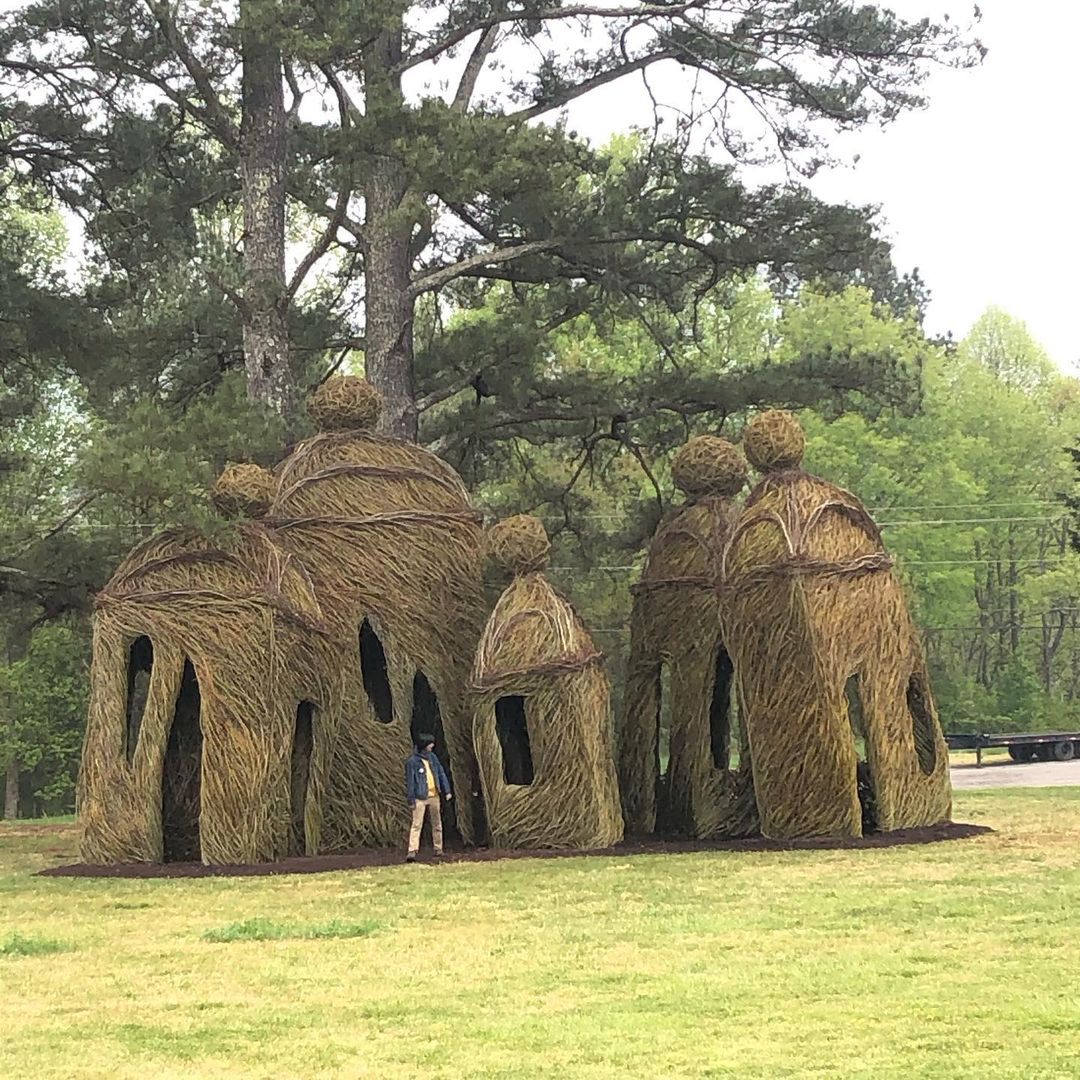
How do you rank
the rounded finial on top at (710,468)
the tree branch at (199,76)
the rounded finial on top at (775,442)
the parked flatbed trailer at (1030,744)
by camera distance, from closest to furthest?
the rounded finial on top at (775,442)
the tree branch at (199,76)
the rounded finial on top at (710,468)
the parked flatbed trailer at (1030,744)

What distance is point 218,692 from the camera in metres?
13.2

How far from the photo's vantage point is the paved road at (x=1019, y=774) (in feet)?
83.0

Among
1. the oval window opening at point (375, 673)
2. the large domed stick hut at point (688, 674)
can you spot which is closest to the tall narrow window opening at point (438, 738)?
the oval window opening at point (375, 673)

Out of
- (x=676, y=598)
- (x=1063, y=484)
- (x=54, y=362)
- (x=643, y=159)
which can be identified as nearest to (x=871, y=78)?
(x=643, y=159)

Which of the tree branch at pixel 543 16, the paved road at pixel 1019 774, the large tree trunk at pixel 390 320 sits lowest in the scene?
the paved road at pixel 1019 774

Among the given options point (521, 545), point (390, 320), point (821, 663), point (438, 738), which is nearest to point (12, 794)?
point (390, 320)

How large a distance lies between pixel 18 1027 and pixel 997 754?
3197cm

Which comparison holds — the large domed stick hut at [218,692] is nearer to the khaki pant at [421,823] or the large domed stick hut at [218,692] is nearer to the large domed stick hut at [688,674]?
the khaki pant at [421,823]

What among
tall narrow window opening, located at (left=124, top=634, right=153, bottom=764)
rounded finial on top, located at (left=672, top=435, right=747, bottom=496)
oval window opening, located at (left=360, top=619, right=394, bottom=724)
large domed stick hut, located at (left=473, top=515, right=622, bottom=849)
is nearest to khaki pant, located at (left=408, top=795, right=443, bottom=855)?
large domed stick hut, located at (left=473, top=515, right=622, bottom=849)

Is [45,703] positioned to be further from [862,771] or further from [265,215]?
[862,771]

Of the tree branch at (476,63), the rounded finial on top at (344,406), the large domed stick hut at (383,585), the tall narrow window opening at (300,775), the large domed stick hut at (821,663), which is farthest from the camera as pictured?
the tree branch at (476,63)

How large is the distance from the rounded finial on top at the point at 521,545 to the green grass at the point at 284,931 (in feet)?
17.0

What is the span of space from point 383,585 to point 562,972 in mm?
7171

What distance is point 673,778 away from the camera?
1587 centimetres
